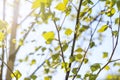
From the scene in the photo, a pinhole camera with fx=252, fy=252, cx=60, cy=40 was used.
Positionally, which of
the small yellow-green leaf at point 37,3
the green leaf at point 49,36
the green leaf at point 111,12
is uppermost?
the small yellow-green leaf at point 37,3

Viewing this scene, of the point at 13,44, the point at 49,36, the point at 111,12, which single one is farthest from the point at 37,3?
the point at 13,44

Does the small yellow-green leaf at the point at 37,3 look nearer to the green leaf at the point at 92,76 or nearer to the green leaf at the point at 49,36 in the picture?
the green leaf at the point at 49,36

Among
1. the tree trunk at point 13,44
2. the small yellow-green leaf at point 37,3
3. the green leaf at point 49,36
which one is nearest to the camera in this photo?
the small yellow-green leaf at point 37,3

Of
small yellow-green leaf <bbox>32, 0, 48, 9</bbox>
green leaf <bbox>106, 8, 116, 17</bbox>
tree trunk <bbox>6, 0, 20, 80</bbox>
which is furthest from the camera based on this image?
tree trunk <bbox>6, 0, 20, 80</bbox>

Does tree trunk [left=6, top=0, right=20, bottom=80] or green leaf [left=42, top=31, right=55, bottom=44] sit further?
tree trunk [left=6, top=0, right=20, bottom=80]

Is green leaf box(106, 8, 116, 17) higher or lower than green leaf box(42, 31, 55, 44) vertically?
higher

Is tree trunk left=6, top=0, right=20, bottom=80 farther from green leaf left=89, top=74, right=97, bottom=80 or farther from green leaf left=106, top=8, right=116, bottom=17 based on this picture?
green leaf left=106, top=8, right=116, bottom=17

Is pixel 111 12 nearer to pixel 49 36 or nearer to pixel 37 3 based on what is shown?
pixel 49 36

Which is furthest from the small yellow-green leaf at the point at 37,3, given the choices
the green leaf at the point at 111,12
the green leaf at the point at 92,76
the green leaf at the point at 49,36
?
the green leaf at the point at 92,76

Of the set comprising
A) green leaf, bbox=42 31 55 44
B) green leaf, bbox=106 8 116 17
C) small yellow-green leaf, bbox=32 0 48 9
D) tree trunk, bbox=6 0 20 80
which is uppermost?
small yellow-green leaf, bbox=32 0 48 9

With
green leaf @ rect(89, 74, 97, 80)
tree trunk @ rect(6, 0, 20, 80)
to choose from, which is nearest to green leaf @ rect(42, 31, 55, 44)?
green leaf @ rect(89, 74, 97, 80)

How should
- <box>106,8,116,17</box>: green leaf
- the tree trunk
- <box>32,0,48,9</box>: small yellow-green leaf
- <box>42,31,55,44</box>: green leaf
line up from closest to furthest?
<box>32,0,48,9</box>: small yellow-green leaf → <box>42,31,55,44</box>: green leaf → <box>106,8,116,17</box>: green leaf → the tree trunk

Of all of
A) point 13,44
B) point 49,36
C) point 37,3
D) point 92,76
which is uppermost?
point 37,3

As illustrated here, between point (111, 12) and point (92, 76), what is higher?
point (111, 12)
